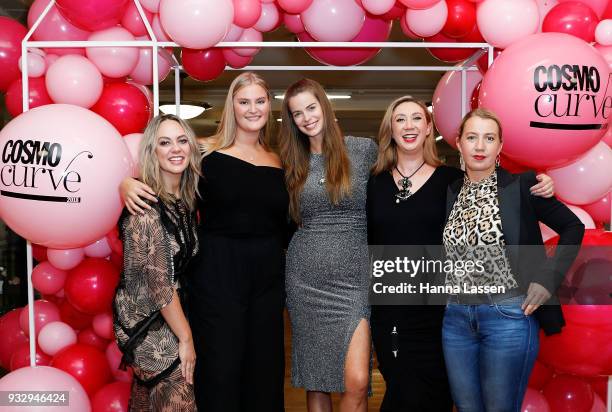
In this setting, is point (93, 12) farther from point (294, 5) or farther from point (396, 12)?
point (396, 12)

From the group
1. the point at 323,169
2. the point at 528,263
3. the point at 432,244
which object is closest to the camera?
the point at 528,263

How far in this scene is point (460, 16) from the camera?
98.3 inches

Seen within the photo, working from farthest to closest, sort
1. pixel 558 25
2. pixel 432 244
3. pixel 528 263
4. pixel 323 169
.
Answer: pixel 558 25
pixel 323 169
pixel 432 244
pixel 528 263

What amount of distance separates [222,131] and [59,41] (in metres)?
0.89

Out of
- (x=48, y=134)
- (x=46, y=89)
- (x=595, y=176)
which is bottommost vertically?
(x=595, y=176)

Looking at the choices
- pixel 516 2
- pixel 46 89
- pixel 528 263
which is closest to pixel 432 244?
pixel 528 263

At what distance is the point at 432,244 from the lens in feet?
6.79

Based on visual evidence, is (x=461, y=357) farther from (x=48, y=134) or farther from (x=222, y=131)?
(x=48, y=134)

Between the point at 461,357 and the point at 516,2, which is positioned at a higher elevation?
the point at 516,2

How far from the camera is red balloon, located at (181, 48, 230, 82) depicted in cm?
275

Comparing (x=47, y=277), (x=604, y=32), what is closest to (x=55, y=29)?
(x=47, y=277)

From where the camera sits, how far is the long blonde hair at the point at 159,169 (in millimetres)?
1952

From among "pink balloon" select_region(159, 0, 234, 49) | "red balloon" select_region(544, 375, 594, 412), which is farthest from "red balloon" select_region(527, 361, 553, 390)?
"pink balloon" select_region(159, 0, 234, 49)

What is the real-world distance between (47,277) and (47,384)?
510 mm
